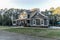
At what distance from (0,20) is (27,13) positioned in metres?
8.58

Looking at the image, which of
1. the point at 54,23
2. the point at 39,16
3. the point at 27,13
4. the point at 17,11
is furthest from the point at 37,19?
the point at 17,11

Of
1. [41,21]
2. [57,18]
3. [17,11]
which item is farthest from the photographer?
[17,11]

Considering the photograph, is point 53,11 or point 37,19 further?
point 53,11

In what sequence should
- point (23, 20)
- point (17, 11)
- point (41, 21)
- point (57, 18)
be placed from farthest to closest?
point (17, 11) < point (23, 20) < point (57, 18) < point (41, 21)

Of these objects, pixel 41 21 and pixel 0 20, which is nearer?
pixel 41 21

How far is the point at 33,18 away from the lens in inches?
2175

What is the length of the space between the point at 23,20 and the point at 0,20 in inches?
271

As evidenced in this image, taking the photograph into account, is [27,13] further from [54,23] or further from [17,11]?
[17,11]

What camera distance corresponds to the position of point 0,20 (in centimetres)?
6038

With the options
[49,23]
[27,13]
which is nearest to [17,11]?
[27,13]

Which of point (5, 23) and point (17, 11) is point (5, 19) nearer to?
point (5, 23)

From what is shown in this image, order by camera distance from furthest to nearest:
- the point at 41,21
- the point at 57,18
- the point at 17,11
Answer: the point at 17,11
the point at 57,18
the point at 41,21

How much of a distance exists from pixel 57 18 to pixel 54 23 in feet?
9.36

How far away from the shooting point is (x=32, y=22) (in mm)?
55406
